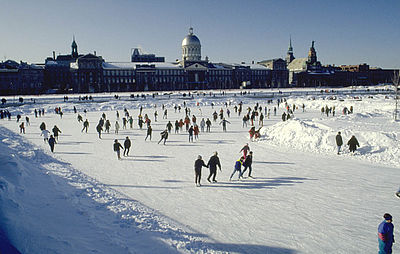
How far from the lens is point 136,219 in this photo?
668cm

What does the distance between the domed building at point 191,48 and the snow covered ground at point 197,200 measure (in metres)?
89.7

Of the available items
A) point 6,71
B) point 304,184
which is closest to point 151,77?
point 6,71

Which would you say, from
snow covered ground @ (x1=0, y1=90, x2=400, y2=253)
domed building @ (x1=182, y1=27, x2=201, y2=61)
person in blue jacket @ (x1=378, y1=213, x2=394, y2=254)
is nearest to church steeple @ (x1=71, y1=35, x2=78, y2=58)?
domed building @ (x1=182, y1=27, x2=201, y2=61)

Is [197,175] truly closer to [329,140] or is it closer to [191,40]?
[329,140]

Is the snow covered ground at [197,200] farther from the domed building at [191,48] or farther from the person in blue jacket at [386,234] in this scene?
the domed building at [191,48]

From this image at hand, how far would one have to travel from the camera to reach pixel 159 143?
51.8ft

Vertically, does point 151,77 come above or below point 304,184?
above

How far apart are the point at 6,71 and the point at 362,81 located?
122387mm

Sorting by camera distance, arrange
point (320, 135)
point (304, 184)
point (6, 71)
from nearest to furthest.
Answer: point (304, 184) → point (320, 135) → point (6, 71)

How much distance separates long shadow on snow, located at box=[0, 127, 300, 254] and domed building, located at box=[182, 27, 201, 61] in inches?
3703

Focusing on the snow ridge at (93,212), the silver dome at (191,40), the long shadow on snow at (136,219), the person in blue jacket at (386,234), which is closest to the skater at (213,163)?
the long shadow on snow at (136,219)

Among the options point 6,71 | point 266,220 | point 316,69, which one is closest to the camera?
point 266,220

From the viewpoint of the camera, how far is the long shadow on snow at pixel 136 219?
5543 mm

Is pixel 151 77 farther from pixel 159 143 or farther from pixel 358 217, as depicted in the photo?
pixel 358 217
